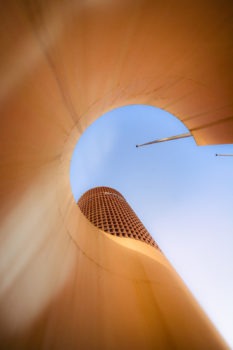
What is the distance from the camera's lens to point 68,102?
297 centimetres

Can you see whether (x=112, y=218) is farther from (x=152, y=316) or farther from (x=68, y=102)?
(x=68, y=102)

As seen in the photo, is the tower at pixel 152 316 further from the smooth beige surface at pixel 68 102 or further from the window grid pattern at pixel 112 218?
the window grid pattern at pixel 112 218

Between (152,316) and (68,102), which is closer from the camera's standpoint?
(68,102)

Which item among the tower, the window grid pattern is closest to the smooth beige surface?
the tower

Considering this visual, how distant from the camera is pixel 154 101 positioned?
4.64 m

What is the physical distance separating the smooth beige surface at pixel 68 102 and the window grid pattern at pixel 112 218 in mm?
27993

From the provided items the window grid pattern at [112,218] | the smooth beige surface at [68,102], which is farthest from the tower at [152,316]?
the window grid pattern at [112,218]

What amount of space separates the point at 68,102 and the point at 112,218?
128 ft

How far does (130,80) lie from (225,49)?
5.34 ft

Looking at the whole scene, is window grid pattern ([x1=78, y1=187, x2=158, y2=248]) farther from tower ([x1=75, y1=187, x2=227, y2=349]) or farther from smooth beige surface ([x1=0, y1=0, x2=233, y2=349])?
smooth beige surface ([x1=0, y1=0, x2=233, y2=349])

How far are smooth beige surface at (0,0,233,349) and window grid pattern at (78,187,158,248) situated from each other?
28.0m

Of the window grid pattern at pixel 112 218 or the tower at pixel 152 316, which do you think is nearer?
the tower at pixel 152 316

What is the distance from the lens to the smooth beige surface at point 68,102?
204cm

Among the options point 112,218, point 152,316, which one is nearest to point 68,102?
point 152,316
